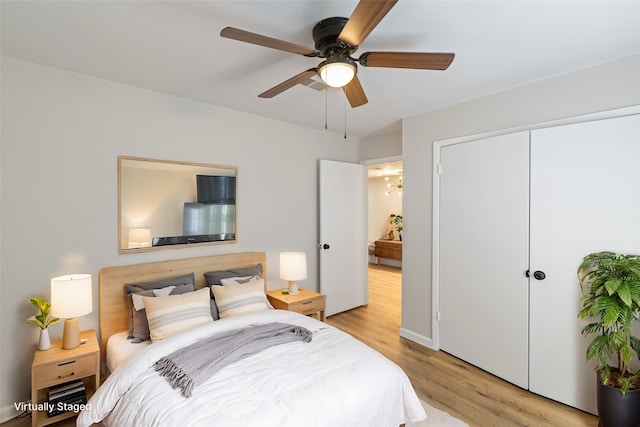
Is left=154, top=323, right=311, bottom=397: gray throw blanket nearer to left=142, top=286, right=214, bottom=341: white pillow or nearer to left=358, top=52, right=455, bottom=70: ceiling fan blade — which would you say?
left=142, top=286, right=214, bottom=341: white pillow

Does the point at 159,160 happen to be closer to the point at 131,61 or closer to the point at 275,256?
the point at 131,61

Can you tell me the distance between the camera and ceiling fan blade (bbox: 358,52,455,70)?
155 cm

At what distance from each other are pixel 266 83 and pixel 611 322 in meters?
2.92

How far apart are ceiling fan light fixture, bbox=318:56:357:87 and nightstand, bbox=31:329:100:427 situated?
242 cm

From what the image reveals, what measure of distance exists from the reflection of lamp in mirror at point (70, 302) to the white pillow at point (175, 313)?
1.24 feet

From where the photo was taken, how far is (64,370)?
1976 millimetres

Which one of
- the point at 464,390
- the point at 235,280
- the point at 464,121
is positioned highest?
the point at 464,121

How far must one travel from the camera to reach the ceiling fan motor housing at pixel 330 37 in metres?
1.61

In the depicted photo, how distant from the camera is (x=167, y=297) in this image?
233 cm

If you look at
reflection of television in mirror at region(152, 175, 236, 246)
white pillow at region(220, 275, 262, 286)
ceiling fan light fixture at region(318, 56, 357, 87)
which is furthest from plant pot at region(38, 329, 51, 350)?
ceiling fan light fixture at region(318, 56, 357, 87)

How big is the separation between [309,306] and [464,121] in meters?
2.49

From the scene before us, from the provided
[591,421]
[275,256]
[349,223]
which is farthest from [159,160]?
[591,421]

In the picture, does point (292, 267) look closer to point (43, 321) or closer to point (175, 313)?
point (175, 313)

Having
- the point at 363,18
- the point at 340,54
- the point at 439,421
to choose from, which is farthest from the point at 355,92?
the point at 439,421
